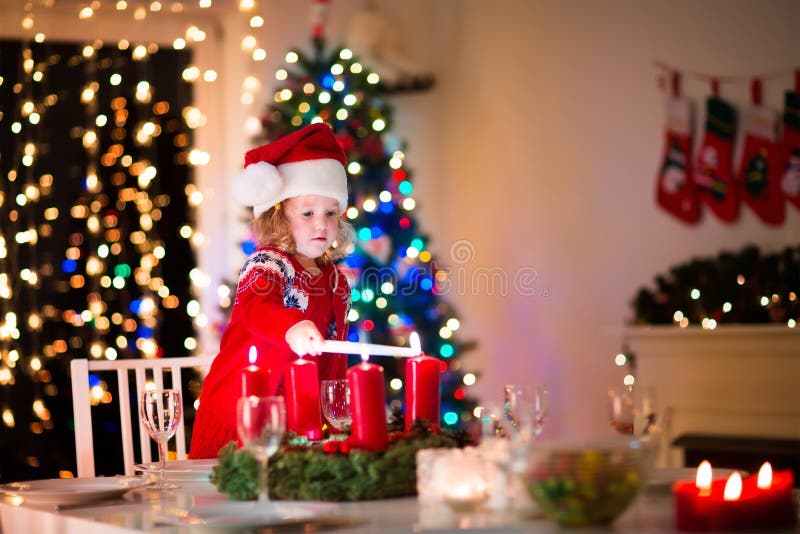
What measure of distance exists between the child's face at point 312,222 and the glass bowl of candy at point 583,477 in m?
1.29

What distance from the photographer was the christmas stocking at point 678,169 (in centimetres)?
448

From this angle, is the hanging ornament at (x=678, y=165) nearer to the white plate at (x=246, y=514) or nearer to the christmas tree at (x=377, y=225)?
the christmas tree at (x=377, y=225)

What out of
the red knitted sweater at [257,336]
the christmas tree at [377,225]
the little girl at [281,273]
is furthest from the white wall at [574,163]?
the red knitted sweater at [257,336]

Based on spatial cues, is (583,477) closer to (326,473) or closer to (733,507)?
(733,507)

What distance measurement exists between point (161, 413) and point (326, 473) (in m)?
0.36

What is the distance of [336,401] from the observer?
6.19 ft

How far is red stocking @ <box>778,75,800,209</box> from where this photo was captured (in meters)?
4.19

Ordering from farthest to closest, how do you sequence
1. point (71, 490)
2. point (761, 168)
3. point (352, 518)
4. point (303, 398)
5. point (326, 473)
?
point (761, 168) < point (303, 398) < point (71, 490) < point (326, 473) < point (352, 518)

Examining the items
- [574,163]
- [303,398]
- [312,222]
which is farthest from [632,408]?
[574,163]

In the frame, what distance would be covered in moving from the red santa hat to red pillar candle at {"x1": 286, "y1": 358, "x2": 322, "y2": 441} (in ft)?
2.44

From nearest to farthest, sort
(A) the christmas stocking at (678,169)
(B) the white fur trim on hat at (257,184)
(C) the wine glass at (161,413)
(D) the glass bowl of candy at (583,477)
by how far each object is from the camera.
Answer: (D) the glass bowl of candy at (583,477) → (C) the wine glass at (161,413) → (B) the white fur trim on hat at (257,184) → (A) the christmas stocking at (678,169)

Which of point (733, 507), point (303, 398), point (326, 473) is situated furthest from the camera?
point (303, 398)

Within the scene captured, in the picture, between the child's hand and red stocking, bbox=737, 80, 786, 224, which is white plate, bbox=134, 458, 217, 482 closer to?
the child's hand

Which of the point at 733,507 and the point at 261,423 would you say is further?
the point at 261,423
